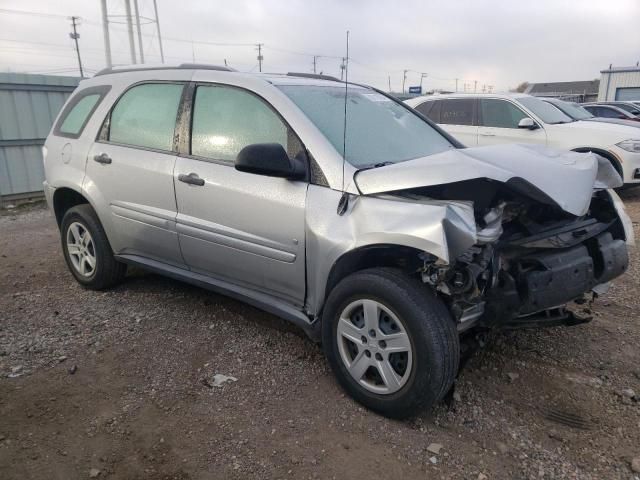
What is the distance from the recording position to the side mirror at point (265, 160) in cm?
282

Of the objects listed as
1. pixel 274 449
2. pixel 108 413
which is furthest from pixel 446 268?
pixel 108 413

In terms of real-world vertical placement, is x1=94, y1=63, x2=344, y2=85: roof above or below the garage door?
above

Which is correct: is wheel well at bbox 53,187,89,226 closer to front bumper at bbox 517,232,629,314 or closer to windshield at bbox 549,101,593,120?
front bumper at bbox 517,232,629,314

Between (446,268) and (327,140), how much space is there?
103 cm

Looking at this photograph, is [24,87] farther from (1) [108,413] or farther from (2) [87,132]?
(1) [108,413]

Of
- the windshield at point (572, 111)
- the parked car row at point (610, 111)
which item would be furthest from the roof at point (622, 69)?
the windshield at point (572, 111)

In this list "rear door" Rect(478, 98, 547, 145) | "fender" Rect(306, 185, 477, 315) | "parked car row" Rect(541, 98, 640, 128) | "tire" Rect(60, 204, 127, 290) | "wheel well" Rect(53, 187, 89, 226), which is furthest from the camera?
"parked car row" Rect(541, 98, 640, 128)

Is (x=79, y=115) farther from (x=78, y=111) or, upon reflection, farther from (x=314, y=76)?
(x=314, y=76)

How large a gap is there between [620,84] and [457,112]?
33721mm

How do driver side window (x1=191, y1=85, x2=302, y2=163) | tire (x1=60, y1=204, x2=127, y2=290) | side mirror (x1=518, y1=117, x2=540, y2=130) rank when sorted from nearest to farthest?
driver side window (x1=191, y1=85, x2=302, y2=163)
tire (x1=60, y1=204, x2=127, y2=290)
side mirror (x1=518, y1=117, x2=540, y2=130)

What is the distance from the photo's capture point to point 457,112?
884cm

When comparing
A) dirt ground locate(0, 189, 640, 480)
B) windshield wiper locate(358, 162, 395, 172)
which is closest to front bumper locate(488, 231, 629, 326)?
dirt ground locate(0, 189, 640, 480)

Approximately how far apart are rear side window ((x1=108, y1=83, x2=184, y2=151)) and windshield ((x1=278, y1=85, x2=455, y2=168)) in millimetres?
930

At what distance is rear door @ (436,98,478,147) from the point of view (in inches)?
342
